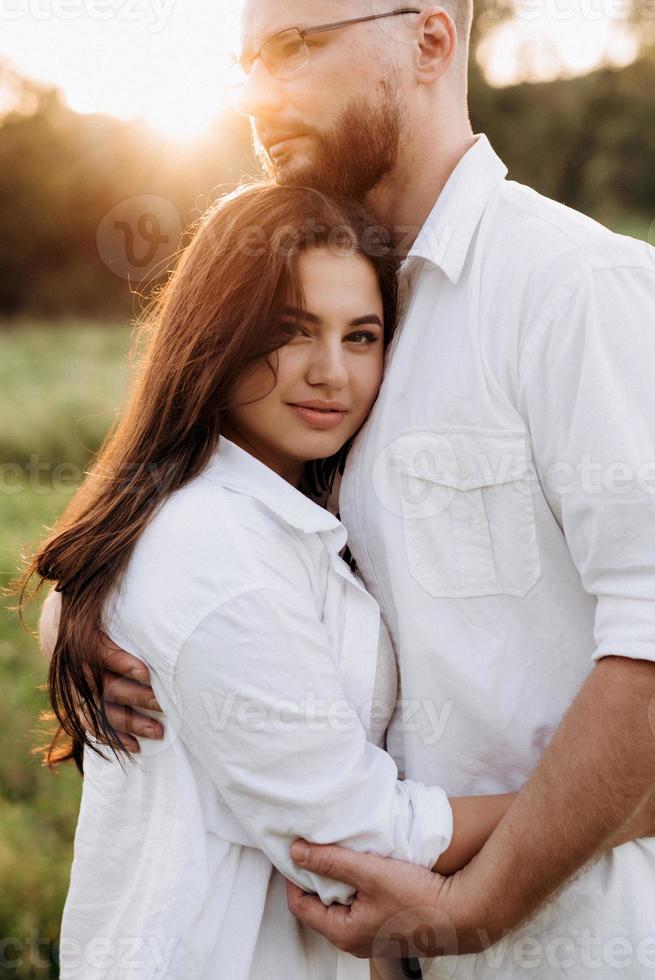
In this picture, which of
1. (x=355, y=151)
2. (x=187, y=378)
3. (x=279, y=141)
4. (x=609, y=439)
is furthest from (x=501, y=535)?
(x=279, y=141)

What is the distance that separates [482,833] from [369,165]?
1.22m

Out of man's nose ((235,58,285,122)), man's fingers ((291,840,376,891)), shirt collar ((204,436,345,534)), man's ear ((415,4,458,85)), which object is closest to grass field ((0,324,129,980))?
shirt collar ((204,436,345,534))

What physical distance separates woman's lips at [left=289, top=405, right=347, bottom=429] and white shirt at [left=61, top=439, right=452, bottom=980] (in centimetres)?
15

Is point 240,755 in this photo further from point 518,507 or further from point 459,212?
point 459,212

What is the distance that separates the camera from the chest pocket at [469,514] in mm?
1497

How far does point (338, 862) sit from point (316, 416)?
74 cm

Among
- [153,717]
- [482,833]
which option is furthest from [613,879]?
[153,717]

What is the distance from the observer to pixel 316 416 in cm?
169

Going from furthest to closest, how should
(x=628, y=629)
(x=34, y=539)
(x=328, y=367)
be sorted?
(x=34, y=539) → (x=328, y=367) → (x=628, y=629)

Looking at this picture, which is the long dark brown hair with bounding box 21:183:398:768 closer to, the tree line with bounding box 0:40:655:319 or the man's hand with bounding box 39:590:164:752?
the man's hand with bounding box 39:590:164:752

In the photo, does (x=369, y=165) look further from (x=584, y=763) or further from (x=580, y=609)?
(x=584, y=763)

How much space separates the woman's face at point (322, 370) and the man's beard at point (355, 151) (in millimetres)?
231

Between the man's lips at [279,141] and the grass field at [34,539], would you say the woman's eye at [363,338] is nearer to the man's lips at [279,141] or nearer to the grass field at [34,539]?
the man's lips at [279,141]

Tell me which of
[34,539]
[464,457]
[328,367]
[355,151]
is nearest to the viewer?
[464,457]
